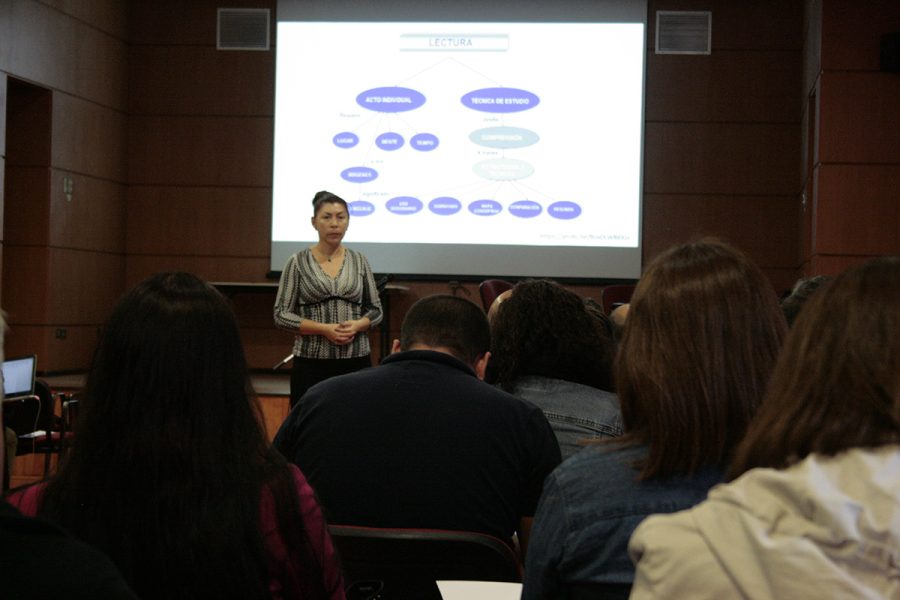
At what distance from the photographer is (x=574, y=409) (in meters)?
2.31

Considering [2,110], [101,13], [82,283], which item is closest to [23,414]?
[2,110]

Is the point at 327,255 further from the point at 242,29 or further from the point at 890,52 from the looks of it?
the point at 242,29

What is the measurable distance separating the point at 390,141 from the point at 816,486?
6982 millimetres

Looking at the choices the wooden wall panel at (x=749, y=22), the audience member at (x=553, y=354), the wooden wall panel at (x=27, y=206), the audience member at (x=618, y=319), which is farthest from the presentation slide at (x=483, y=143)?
the audience member at (x=553, y=354)

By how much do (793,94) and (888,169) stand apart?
1.63 meters

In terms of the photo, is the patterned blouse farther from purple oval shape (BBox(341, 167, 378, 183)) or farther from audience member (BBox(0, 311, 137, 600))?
audience member (BBox(0, 311, 137, 600))

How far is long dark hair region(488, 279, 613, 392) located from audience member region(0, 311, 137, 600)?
1.80 metres

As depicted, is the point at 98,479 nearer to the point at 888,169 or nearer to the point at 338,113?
the point at 888,169

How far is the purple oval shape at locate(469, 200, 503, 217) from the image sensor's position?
752 cm

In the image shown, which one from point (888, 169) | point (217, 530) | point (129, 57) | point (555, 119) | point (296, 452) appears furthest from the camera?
point (129, 57)

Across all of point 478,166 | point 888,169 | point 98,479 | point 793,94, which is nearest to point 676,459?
point 98,479

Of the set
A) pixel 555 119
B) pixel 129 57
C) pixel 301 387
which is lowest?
pixel 301 387

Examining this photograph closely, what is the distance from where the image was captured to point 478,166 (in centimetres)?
751

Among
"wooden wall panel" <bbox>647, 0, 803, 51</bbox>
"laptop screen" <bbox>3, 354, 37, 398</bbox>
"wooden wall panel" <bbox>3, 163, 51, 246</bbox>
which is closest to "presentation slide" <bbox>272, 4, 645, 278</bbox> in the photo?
"wooden wall panel" <bbox>647, 0, 803, 51</bbox>
